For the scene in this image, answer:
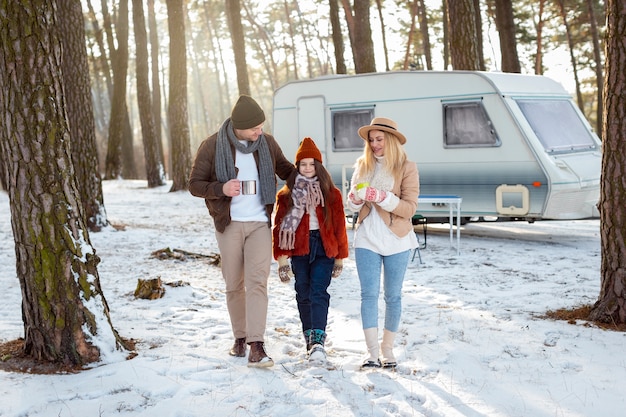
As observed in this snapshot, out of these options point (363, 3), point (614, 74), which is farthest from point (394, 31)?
point (614, 74)

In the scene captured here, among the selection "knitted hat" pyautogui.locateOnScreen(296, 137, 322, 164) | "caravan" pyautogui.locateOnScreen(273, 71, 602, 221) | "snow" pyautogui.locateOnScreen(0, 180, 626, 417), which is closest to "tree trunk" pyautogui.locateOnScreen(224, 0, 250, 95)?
"caravan" pyautogui.locateOnScreen(273, 71, 602, 221)

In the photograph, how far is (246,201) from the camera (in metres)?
4.99

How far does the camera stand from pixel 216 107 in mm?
75875

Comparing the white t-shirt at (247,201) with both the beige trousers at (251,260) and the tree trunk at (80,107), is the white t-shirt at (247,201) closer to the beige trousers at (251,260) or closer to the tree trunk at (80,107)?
the beige trousers at (251,260)

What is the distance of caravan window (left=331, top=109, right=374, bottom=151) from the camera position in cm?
1155

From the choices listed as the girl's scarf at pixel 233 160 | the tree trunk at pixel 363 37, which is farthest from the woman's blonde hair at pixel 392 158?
the tree trunk at pixel 363 37

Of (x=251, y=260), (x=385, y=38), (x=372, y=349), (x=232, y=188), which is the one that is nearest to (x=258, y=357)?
(x=251, y=260)

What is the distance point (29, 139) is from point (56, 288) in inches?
37.8

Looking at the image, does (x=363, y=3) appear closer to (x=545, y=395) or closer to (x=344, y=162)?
(x=344, y=162)

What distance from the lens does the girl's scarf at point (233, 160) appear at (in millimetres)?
4957

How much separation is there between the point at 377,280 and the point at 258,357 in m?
0.92

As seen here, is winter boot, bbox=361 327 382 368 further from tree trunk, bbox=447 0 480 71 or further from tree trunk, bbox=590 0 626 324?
tree trunk, bbox=447 0 480 71

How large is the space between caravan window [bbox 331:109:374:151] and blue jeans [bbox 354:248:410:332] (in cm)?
669

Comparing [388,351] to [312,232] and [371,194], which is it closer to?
[312,232]
